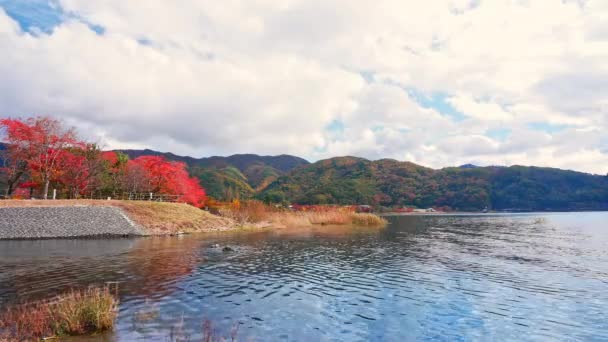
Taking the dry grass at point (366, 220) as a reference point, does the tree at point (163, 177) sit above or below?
above

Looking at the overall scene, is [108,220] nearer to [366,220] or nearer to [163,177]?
[163,177]

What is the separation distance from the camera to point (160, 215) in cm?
5781

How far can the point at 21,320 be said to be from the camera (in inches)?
500

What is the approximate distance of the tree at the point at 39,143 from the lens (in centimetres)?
5588

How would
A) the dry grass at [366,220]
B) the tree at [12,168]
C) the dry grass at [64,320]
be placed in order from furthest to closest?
the dry grass at [366,220] → the tree at [12,168] → the dry grass at [64,320]

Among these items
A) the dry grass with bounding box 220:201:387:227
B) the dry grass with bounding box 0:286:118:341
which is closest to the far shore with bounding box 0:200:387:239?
the dry grass with bounding box 220:201:387:227

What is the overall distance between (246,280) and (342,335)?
11.0m

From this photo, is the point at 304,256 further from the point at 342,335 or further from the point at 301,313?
the point at 342,335

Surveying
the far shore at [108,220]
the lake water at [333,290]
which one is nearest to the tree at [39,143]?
the far shore at [108,220]

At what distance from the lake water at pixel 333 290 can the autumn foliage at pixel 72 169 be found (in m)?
26.0

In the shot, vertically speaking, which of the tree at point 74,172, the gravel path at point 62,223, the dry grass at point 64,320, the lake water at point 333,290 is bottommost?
the lake water at point 333,290

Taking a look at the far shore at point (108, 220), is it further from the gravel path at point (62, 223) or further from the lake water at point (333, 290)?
the lake water at point (333, 290)

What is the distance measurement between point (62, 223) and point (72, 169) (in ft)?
57.1

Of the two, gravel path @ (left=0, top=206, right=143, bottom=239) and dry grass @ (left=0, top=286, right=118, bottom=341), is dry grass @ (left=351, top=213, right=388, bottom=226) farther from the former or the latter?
dry grass @ (left=0, top=286, right=118, bottom=341)
